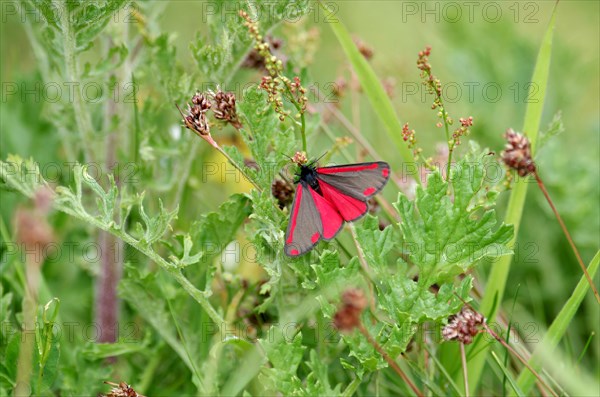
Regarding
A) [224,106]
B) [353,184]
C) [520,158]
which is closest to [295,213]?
[353,184]

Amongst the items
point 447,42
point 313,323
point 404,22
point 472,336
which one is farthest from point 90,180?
point 404,22

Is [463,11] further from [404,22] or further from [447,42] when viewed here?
[404,22]

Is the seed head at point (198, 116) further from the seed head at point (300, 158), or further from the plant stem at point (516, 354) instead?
the plant stem at point (516, 354)

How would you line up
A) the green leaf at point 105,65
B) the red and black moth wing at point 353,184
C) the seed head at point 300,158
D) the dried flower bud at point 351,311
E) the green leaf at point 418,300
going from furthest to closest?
1. the green leaf at point 105,65
2. the red and black moth wing at point 353,184
3. the seed head at point 300,158
4. the green leaf at point 418,300
5. the dried flower bud at point 351,311

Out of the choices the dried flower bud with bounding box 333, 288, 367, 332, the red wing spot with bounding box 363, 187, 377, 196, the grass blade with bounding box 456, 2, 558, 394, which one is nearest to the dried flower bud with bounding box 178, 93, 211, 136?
the red wing spot with bounding box 363, 187, 377, 196

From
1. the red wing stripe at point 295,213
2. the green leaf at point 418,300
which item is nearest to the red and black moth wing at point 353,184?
the red wing stripe at point 295,213
